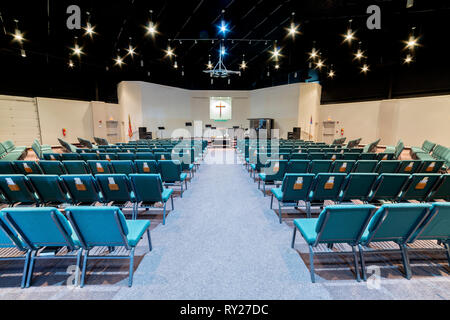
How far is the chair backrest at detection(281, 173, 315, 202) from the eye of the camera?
328 centimetres

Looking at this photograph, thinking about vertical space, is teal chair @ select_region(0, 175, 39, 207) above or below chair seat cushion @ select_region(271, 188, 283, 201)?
above

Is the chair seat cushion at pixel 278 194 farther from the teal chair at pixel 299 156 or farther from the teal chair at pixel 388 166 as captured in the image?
the teal chair at pixel 388 166

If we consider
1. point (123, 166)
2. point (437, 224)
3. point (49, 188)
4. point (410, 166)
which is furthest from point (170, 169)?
point (410, 166)

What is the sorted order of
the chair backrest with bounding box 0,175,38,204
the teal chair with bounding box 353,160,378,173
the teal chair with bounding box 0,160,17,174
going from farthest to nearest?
the teal chair with bounding box 353,160,378,173
the teal chair with bounding box 0,160,17,174
the chair backrest with bounding box 0,175,38,204

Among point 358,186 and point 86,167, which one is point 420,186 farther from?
point 86,167

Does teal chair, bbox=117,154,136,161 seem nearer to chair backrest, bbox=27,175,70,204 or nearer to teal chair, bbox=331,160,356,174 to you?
chair backrest, bbox=27,175,70,204

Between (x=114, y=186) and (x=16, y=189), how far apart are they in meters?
1.49

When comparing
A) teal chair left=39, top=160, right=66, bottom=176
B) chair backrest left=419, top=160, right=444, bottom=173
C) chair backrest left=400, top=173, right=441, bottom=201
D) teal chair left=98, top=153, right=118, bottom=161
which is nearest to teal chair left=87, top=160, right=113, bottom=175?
teal chair left=39, top=160, right=66, bottom=176

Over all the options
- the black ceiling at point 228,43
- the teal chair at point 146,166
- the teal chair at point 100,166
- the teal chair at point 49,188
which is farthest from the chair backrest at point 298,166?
the black ceiling at point 228,43

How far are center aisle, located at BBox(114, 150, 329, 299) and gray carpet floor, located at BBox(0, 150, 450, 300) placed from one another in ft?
0.03

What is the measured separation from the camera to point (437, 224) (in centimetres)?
214

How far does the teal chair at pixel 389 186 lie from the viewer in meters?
3.28
